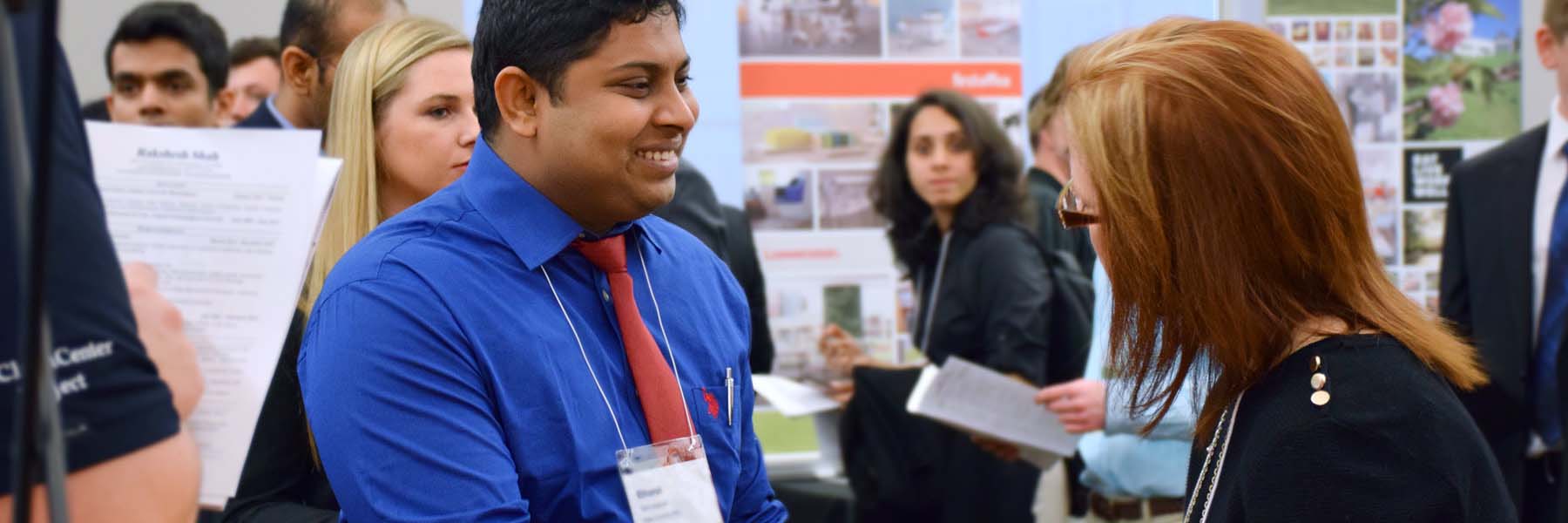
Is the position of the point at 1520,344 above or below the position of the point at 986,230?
below

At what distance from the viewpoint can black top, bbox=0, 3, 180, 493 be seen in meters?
0.94

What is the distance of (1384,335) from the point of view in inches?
53.7

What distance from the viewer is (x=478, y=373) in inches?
55.9

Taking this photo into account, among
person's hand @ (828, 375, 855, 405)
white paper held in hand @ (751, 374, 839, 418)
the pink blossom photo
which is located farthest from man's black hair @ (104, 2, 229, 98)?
the pink blossom photo

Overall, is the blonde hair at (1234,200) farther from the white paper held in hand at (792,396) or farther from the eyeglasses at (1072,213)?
the white paper held in hand at (792,396)

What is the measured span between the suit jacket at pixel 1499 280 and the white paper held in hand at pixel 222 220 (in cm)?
259

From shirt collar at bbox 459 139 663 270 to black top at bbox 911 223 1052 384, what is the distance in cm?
208

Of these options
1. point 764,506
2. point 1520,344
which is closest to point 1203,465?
point 764,506

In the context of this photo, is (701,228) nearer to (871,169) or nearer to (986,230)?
(986,230)

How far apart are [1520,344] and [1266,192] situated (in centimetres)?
224

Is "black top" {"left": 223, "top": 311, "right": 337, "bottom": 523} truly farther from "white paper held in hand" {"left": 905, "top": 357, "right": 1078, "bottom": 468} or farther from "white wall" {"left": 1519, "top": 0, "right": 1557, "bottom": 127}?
"white wall" {"left": 1519, "top": 0, "right": 1557, "bottom": 127}

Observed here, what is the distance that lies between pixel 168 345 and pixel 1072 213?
0.97 metres

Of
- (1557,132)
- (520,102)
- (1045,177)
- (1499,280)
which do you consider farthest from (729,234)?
(520,102)

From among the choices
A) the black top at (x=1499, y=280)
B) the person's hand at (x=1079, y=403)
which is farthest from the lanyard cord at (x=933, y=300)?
the black top at (x=1499, y=280)
